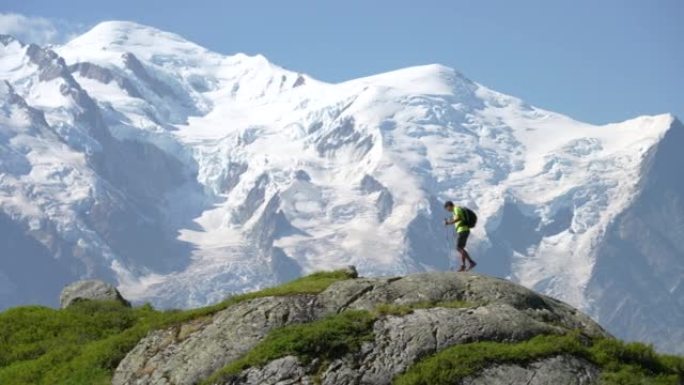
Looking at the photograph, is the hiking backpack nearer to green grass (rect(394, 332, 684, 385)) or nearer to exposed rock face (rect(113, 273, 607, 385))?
exposed rock face (rect(113, 273, 607, 385))

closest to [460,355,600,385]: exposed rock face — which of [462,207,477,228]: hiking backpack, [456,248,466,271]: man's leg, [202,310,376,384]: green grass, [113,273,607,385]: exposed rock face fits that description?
[113,273,607,385]: exposed rock face

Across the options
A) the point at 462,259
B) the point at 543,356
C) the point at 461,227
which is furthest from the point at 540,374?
the point at 462,259

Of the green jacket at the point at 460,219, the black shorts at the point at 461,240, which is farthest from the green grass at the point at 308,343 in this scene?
the black shorts at the point at 461,240

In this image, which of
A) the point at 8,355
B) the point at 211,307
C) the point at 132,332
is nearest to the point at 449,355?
the point at 211,307

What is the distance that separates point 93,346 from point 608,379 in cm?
1447

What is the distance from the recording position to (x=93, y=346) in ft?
113

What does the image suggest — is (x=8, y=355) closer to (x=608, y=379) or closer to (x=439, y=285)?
(x=439, y=285)

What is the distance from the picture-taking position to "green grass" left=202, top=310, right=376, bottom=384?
28.8 m

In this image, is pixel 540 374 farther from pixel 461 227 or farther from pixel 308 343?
pixel 461 227

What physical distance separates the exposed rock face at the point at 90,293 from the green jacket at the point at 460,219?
1460 cm

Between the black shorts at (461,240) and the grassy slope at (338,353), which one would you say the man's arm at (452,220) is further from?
the grassy slope at (338,353)

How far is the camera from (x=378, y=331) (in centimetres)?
2964

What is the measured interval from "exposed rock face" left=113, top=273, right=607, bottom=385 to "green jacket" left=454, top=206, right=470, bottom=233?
249 inches

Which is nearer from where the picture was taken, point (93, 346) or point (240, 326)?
point (240, 326)
